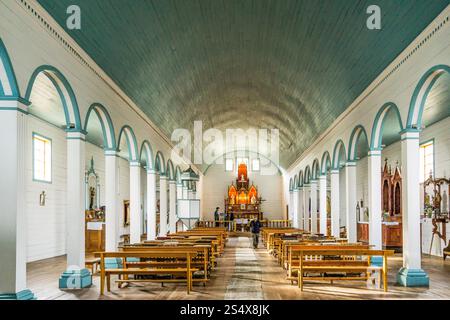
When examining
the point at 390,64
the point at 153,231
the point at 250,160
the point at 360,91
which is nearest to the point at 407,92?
the point at 390,64

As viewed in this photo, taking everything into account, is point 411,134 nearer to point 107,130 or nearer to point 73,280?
point 107,130

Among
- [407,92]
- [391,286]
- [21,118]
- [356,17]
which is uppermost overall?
[356,17]

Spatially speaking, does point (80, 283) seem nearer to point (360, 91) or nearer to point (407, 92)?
point (407, 92)

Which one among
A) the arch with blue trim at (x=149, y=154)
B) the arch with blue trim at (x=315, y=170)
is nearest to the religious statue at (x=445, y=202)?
the arch with blue trim at (x=315, y=170)

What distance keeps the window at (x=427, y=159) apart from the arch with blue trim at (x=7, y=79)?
1565 centimetres

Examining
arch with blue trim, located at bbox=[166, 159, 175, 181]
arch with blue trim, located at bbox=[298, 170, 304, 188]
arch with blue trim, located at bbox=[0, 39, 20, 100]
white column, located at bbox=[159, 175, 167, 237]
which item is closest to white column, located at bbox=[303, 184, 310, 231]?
arch with blue trim, located at bbox=[298, 170, 304, 188]

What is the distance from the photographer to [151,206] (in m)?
20.5

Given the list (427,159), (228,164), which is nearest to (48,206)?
(427,159)

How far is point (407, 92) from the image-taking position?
12.1 metres

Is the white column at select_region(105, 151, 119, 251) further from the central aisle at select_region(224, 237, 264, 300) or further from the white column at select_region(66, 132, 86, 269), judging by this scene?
the central aisle at select_region(224, 237, 264, 300)

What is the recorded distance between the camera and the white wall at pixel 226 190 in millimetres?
44812

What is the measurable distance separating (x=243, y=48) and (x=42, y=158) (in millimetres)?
7524

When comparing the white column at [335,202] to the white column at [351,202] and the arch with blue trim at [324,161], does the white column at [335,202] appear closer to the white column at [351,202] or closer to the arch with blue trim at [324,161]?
the arch with blue trim at [324,161]
